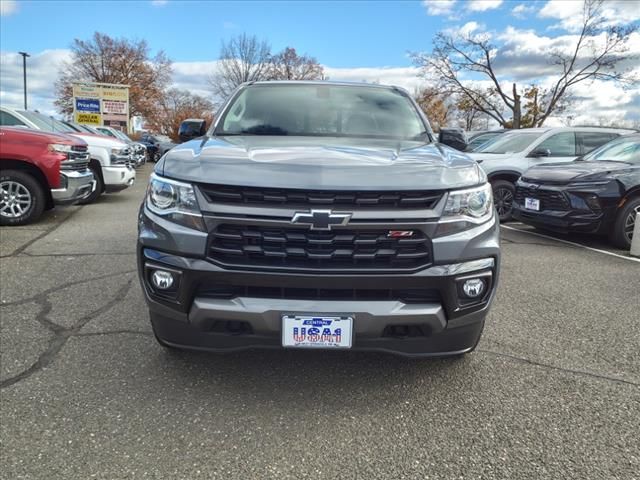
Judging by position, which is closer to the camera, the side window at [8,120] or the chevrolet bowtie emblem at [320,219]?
the chevrolet bowtie emblem at [320,219]

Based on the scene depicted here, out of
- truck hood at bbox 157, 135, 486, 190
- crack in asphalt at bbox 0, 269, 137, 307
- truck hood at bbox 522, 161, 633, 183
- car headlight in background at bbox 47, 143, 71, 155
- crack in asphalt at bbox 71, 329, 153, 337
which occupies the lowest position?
crack in asphalt at bbox 71, 329, 153, 337

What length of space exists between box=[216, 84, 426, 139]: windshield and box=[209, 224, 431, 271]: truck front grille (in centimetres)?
134

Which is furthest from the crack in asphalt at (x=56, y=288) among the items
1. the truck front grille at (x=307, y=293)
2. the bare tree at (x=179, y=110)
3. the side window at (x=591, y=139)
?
the bare tree at (x=179, y=110)

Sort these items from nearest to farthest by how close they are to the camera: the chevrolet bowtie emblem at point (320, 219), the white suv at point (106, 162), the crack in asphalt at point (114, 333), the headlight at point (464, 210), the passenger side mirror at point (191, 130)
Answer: the chevrolet bowtie emblem at point (320, 219), the headlight at point (464, 210), the crack in asphalt at point (114, 333), the passenger side mirror at point (191, 130), the white suv at point (106, 162)

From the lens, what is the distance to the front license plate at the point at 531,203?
7324 millimetres

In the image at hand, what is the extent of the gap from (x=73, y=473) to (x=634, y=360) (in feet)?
10.9

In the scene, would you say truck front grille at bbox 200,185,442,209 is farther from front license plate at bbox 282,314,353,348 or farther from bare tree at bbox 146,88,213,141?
bare tree at bbox 146,88,213,141

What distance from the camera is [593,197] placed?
21.7 feet

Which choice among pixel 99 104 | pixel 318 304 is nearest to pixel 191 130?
pixel 318 304

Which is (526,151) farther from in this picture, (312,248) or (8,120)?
(8,120)

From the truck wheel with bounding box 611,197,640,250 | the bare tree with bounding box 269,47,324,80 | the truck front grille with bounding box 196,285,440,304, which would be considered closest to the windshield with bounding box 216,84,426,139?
the truck front grille with bounding box 196,285,440,304

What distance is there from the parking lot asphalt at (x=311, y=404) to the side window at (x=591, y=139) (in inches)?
241

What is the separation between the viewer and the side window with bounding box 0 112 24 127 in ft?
27.8

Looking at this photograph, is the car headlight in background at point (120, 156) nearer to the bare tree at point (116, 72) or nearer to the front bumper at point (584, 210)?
the front bumper at point (584, 210)
